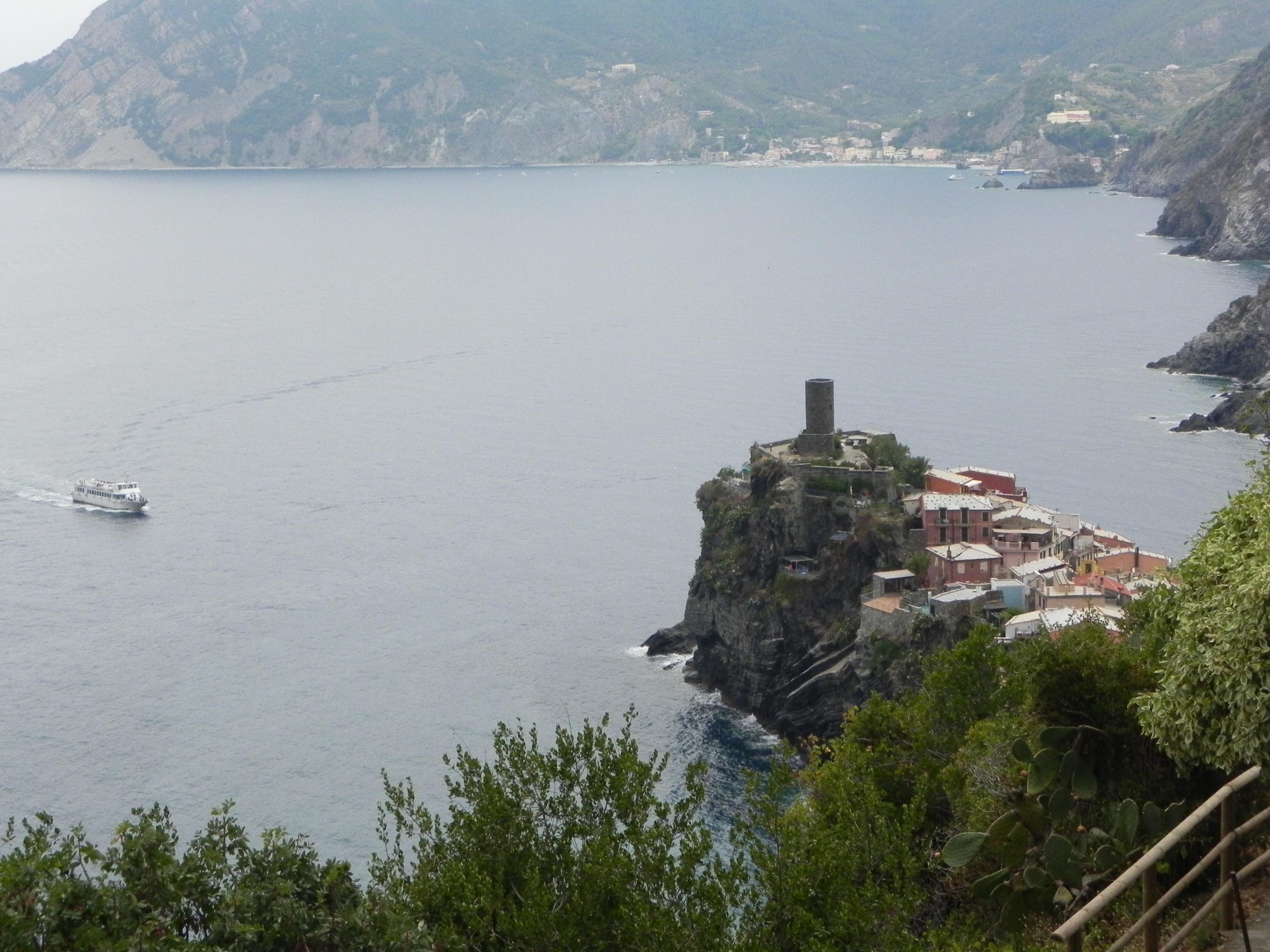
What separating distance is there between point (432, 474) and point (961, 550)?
4499cm

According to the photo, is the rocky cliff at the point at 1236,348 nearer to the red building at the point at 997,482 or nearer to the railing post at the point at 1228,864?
the red building at the point at 997,482

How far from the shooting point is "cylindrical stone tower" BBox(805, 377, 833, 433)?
62406 millimetres

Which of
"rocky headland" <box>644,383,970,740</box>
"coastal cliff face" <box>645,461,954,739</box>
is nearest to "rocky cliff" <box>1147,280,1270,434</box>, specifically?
"rocky headland" <box>644,383,970,740</box>

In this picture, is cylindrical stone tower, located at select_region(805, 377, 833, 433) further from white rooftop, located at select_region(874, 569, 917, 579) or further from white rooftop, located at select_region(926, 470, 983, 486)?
white rooftop, located at select_region(874, 569, 917, 579)

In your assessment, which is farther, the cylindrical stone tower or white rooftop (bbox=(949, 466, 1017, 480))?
white rooftop (bbox=(949, 466, 1017, 480))

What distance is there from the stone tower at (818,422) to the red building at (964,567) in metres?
7.69

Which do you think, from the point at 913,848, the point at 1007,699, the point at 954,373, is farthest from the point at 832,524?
the point at 954,373

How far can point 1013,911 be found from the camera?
48.6 ft

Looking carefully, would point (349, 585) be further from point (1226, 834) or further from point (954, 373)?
point (1226, 834)

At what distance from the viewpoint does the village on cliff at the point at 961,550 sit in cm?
5288

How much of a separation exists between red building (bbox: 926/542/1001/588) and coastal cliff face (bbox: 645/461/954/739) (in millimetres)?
1835

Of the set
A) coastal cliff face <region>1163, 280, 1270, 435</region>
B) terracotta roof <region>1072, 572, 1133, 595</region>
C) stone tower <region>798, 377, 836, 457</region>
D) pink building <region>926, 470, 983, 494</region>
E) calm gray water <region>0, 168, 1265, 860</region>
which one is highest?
stone tower <region>798, 377, 836, 457</region>

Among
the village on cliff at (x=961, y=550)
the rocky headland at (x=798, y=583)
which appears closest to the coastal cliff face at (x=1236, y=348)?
the village on cliff at (x=961, y=550)

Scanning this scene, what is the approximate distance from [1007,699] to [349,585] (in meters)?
49.1
